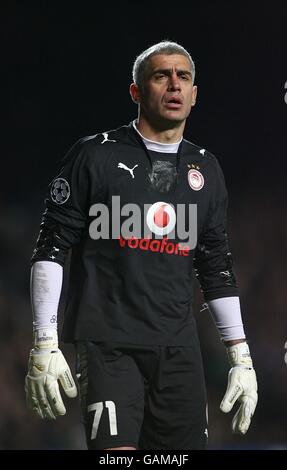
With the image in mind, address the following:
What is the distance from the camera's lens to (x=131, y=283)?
122 inches

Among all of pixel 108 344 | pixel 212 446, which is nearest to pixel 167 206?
pixel 108 344

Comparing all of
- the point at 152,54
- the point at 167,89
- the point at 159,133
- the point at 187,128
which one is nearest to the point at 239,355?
the point at 159,133

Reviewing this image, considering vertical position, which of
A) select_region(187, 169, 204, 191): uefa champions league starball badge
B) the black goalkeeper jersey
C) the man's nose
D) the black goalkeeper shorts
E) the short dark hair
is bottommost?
the black goalkeeper shorts

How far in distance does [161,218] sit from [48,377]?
68cm

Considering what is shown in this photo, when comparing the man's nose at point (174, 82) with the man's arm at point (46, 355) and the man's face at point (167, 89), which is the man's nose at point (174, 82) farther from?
the man's arm at point (46, 355)

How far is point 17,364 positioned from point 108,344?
2650mm

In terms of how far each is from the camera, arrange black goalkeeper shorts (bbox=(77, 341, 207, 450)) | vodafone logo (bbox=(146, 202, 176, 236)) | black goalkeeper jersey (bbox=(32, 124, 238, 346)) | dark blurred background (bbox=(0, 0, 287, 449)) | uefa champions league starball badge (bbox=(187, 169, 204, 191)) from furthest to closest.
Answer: dark blurred background (bbox=(0, 0, 287, 449)), uefa champions league starball badge (bbox=(187, 169, 204, 191)), vodafone logo (bbox=(146, 202, 176, 236)), black goalkeeper jersey (bbox=(32, 124, 238, 346)), black goalkeeper shorts (bbox=(77, 341, 207, 450))

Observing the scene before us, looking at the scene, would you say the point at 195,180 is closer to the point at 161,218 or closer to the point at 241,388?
the point at 161,218

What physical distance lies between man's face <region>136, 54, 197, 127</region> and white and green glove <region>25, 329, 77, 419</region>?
2.77 feet

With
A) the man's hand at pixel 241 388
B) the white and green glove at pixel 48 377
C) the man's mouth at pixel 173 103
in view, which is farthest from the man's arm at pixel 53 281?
the man's hand at pixel 241 388

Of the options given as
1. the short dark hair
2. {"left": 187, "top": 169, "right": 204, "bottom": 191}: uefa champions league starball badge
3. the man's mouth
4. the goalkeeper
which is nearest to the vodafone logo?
the goalkeeper

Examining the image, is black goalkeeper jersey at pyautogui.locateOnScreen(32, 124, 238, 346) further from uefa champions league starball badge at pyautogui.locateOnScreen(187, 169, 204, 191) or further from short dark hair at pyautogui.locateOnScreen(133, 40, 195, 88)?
short dark hair at pyautogui.locateOnScreen(133, 40, 195, 88)

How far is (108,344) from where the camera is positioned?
3055 mm

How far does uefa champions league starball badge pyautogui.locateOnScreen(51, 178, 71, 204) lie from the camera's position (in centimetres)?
315
